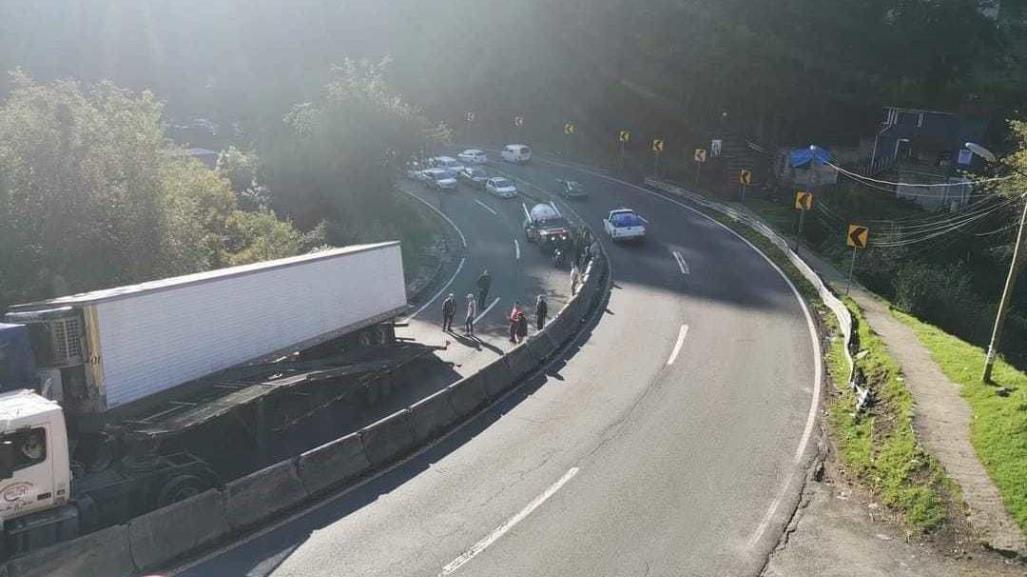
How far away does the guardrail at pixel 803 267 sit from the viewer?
18.4 meters

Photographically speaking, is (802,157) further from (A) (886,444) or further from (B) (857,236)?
(A) (886,444)

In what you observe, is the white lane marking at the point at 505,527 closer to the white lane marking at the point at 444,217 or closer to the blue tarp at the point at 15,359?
the blue tarp at the point at 15,359

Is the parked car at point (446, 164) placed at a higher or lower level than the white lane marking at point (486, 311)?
higher

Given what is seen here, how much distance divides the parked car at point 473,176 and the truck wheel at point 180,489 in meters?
43.0

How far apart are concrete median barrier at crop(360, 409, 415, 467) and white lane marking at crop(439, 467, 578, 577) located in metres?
3.25

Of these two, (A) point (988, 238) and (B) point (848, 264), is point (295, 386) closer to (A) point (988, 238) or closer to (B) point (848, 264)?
(B) point (848, 264)

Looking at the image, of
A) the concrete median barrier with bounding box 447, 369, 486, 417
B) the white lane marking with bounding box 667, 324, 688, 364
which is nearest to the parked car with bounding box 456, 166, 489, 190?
the white lane marking with bounding box 667, 324, 688, 364

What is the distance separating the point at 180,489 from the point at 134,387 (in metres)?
2.37

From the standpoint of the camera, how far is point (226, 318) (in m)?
15.3

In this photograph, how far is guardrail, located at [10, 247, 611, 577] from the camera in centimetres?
973

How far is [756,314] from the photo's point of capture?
2541 cm

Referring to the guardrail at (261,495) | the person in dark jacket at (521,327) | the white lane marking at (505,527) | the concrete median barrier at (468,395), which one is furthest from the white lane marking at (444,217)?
the white lane marking at (505,527)

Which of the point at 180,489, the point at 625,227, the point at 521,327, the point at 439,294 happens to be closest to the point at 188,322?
the point at 180,489

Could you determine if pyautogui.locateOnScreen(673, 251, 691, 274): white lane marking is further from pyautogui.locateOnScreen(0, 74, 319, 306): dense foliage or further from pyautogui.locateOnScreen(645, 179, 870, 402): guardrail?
pyautogui.locateOnScreen(0, 74, 319, 306): dense foliage
